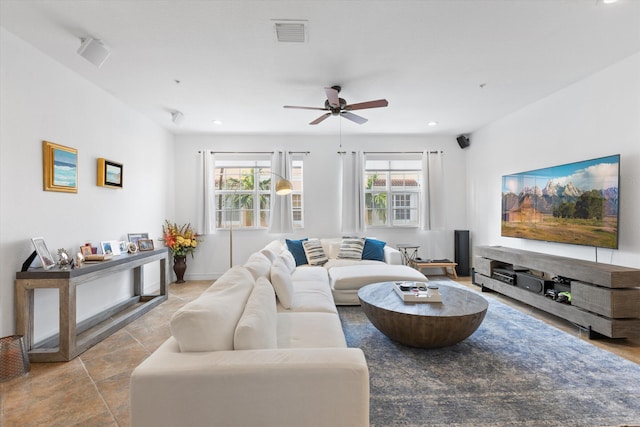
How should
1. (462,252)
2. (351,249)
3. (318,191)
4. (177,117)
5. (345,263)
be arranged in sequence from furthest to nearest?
(318,191) < (462,252) < (351,249) < (345,263) < (177,117)

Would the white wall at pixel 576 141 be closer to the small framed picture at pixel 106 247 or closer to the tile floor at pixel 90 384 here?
the tile floor at pixel 90 384

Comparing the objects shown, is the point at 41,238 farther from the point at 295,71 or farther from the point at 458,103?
the point at 458,103

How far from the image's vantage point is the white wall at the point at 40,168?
2.44 m

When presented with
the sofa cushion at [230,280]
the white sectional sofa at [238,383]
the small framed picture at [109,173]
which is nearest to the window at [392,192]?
the sofa cushion at [230,280]

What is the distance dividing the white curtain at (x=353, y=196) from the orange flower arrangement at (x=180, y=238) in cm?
275

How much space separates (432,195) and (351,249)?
207cm

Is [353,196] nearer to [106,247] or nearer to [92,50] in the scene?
[106,247]

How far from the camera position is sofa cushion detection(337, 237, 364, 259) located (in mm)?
4750

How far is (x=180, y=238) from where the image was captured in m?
5.05

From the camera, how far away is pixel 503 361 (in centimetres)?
236

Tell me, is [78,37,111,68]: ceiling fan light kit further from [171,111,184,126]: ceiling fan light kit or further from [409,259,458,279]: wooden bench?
[409,259,458,279]: wooden bench

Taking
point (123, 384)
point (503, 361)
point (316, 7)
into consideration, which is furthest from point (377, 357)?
point (316, 7)

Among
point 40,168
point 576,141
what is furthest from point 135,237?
point 576,141

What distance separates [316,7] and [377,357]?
276cm
